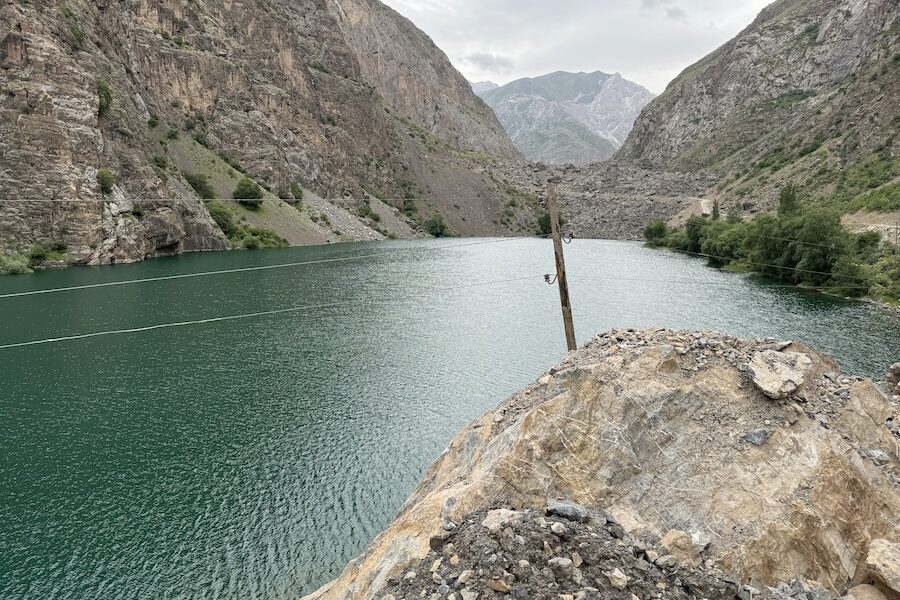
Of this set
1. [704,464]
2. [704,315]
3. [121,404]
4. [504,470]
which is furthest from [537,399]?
[704,315]

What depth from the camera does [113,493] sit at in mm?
16250

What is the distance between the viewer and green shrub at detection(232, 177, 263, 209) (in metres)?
95.6

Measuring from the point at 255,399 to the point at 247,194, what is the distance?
8020cm

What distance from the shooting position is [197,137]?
4080 inches

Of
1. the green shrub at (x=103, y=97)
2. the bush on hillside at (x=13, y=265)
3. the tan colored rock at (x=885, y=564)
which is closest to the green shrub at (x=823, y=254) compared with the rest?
the tan colored rock at (x=885, y=564)

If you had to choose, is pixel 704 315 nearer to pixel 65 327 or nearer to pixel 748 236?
pixel 748 236

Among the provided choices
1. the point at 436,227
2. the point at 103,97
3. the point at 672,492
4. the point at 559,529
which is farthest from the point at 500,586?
the point at 436,227

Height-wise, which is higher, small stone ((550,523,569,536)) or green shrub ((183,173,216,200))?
green shrub ((183,173,216,200))

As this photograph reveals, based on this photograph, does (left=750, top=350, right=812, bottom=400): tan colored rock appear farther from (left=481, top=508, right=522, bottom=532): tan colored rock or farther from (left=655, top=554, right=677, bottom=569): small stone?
(left=481, top=508, right=522, bottom=532): tan colored rock

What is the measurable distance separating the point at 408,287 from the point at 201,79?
8078cm

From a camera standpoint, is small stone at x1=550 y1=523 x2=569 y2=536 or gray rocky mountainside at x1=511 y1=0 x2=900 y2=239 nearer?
small stone at x1=550 y1=523 x2=569 y2=536

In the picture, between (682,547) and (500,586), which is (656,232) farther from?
(500,586)

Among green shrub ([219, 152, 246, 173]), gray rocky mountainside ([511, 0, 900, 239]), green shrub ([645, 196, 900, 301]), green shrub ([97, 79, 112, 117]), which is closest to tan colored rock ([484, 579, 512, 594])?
green shrub ([645, 196, 900, 301])

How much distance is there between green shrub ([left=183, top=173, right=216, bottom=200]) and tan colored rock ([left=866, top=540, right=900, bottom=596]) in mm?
99006
